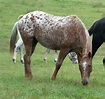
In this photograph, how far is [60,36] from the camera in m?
11.4

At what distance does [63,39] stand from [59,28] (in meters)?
0.37

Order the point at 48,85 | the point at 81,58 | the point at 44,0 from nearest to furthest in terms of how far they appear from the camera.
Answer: the point at 48,85 → the point at 81,58 → the point at 44,0

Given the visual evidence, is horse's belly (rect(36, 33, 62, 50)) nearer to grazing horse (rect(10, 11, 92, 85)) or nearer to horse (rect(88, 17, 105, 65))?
grazing horse (rect(10, 11, 92, 85))

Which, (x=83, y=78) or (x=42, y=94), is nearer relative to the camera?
(x=42, y=94)

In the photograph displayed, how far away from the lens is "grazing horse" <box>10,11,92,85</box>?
11.1 meters

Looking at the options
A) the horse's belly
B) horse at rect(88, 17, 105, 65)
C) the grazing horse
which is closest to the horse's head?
the grazing horse

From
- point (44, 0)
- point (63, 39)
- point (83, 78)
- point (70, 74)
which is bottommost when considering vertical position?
point (44, 0)

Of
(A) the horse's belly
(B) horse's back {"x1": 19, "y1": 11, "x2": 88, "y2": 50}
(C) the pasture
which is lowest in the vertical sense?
(C) the pasture

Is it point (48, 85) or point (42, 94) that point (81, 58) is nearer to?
point (48, 85)

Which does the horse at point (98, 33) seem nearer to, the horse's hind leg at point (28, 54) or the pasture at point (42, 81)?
the pasture at point (42, 81)

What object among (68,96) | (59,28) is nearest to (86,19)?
(59,28)

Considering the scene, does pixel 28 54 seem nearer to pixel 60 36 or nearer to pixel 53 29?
pixel 53 29

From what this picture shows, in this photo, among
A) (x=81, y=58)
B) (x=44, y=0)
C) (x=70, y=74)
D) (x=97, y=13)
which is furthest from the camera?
(x=44, y=0)

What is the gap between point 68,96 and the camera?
29.9ft
